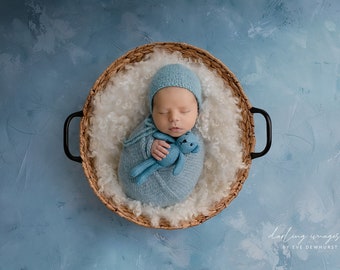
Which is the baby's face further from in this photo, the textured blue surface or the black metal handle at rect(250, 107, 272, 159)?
the textured blue surface

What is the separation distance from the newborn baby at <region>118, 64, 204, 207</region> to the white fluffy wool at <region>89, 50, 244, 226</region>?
3cm

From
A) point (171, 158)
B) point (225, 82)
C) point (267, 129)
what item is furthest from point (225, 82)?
point (171, 158)

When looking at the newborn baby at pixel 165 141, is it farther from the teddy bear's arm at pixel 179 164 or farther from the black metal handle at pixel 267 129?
the black metal handle at pixel 267 129

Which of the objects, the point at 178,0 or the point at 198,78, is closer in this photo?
the point at 198,78

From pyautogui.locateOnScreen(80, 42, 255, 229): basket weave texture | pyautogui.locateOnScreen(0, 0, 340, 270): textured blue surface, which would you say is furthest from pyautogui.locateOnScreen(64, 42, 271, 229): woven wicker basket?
pyautogui.locateOnScreen(0, 0, 340, 270): textured blue surface

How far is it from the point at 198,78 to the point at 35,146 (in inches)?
22.5

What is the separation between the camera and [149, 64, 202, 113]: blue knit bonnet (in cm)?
122

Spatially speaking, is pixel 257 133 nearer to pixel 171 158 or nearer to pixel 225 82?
pixel 225 82

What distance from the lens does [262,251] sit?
144cm

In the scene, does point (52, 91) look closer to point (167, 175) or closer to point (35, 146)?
point (35, 146)

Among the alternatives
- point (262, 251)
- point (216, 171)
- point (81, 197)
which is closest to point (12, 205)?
point (81, 197)

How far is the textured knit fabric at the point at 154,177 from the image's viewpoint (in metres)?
1.27

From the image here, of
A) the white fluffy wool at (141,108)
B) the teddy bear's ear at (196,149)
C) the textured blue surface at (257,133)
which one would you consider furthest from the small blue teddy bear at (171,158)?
the textured blue surface at (257,133)

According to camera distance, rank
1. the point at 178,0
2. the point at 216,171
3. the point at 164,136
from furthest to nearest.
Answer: the point at 178,0 → the point at 216,171 → the point at 164,136
